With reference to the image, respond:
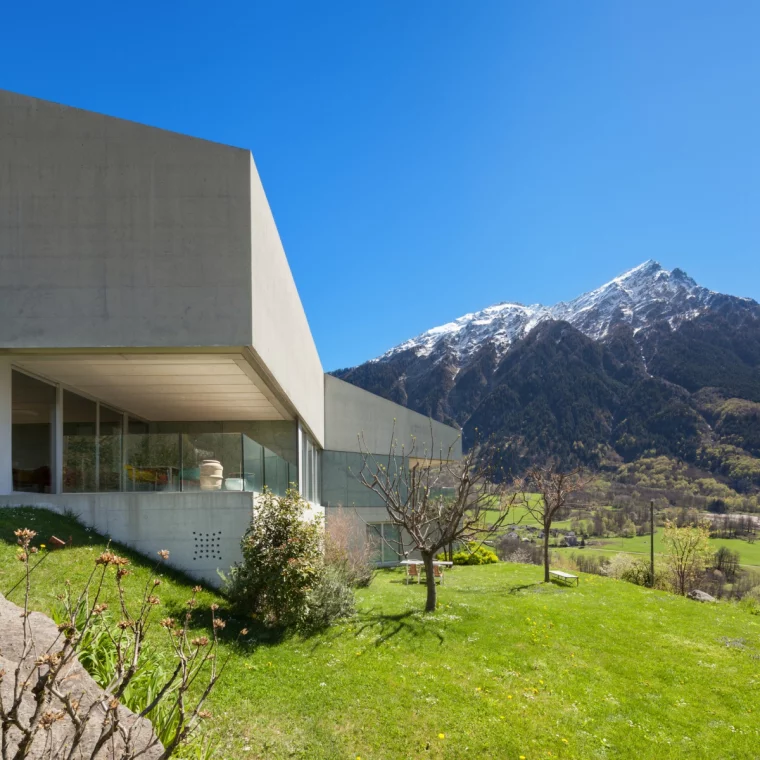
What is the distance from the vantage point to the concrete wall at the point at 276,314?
10734 millimetres

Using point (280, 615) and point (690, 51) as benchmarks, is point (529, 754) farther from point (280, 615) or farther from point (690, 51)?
point (690, 51)

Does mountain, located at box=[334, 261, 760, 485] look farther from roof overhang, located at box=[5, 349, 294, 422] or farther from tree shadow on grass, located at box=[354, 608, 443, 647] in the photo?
tree shadow on grass, located at box=[354, 608, 443, 647]

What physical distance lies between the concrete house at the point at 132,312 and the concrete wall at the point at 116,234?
16 millimetres

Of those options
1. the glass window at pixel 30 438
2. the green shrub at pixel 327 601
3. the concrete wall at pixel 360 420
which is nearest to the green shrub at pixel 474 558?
the concrete wall at pixel 360 420

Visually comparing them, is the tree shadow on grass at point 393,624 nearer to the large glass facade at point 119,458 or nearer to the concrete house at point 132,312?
the concrete house at point 132,312

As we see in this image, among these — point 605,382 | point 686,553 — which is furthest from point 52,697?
point 605,382

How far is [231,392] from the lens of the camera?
594 inches

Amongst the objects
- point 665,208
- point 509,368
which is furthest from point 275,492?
point 509,368

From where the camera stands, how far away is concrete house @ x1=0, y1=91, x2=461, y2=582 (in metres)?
10.3

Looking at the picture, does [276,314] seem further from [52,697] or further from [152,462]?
[52,697]

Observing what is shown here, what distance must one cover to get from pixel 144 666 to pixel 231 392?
932cm

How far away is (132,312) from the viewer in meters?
10.3

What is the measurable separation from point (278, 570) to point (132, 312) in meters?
4.71

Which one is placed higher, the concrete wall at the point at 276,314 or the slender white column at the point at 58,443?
the concrete wall at the point at 276,314
